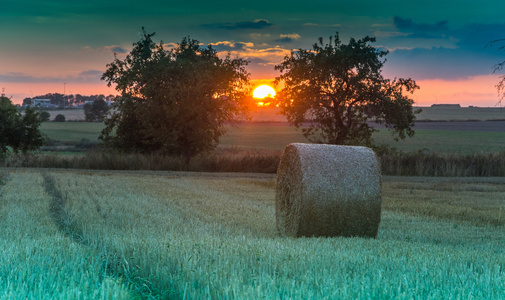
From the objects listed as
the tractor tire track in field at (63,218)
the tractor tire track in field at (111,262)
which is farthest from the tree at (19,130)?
the tractor tire track in field at (111,262)

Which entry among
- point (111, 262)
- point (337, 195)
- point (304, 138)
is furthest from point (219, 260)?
point (304, 138)

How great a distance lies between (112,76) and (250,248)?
123 feet

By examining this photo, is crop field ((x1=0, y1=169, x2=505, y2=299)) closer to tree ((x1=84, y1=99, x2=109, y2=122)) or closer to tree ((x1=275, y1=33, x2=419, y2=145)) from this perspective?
tree ((x1=275, y1=33, x2=419, y2=145))

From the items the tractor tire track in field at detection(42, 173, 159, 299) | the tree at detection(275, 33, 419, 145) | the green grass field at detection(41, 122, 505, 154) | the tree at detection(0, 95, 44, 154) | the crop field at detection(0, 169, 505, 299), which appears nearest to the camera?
the crop field at detection(0, 169, 505, 299)

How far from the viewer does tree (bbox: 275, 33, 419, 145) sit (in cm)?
3344

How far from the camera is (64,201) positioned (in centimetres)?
1527

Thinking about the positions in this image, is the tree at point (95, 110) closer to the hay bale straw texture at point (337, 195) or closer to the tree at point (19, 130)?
the tree at point (19, 130)

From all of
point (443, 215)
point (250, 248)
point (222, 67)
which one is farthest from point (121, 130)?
point (250, 248)

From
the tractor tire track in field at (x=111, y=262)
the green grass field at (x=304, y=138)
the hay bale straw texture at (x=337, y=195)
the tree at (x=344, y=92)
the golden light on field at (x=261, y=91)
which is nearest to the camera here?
the tractor tire track in field at (x=111, y=262)

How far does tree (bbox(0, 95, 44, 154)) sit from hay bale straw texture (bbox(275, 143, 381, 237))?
34.2 m

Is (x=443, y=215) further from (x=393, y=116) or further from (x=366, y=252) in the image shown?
(x=393, y=116)

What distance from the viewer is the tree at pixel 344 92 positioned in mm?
33438

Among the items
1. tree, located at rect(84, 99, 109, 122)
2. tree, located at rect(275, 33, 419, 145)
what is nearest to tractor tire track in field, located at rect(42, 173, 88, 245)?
tree, located at rect(275, 33, 419, 145)

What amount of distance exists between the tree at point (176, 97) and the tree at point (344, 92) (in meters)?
5.76
